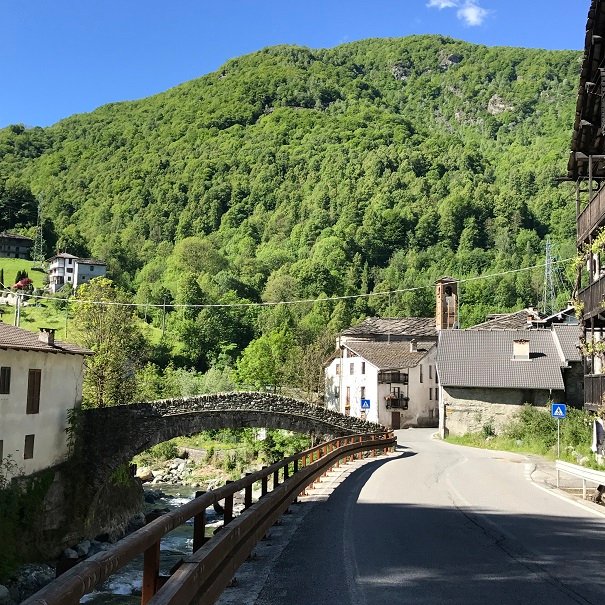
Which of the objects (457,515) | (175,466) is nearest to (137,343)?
(175,466)

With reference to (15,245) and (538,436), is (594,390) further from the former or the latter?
(15,245)

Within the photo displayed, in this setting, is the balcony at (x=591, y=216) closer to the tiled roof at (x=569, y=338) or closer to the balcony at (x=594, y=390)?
the balcony at (x=594, y=390)

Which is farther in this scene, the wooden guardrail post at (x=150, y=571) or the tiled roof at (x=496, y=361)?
the tiled roof at (x=496, y=361)

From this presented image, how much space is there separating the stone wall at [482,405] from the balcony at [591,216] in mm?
18570

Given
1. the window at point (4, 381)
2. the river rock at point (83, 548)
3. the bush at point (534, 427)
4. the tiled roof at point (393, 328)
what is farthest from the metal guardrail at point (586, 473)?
the tiled roof at point (393, 328)

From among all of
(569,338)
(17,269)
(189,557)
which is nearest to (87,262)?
(17,269)

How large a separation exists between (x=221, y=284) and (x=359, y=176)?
53.2m

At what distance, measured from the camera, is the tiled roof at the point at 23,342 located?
25.2 meters

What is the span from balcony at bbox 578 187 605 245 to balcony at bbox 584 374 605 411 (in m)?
5.62

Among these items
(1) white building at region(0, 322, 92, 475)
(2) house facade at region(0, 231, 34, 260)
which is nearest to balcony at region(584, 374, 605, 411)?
(1) white building at region(0, 322, 92, 475)

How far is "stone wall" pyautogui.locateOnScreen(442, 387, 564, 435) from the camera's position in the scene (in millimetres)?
47031

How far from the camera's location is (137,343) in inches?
1956

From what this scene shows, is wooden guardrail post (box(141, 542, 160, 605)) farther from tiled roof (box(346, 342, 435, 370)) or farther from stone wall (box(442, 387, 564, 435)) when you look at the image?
tiled roof (box(346, 342, 435, 370))

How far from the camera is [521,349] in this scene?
4994cm
